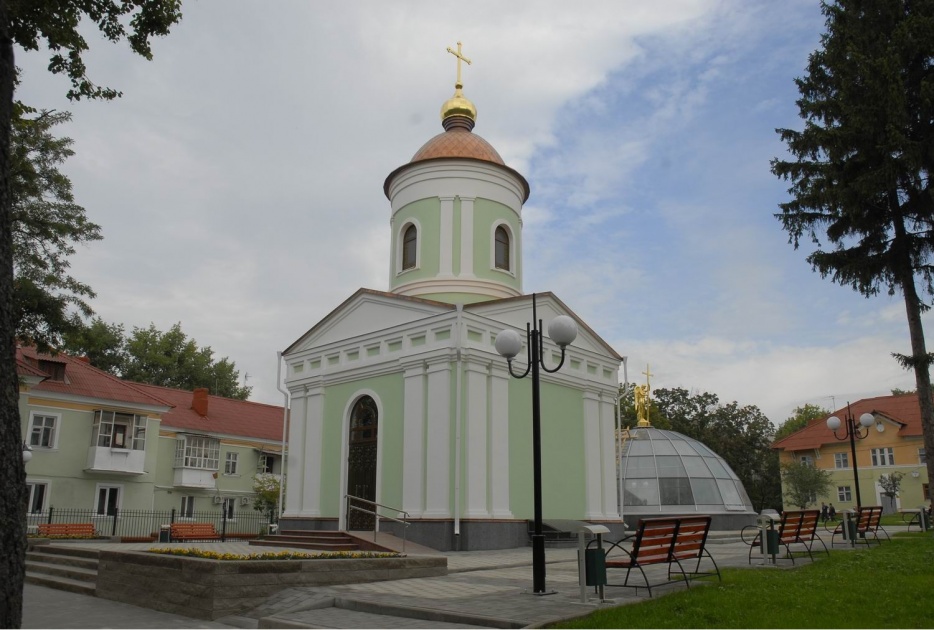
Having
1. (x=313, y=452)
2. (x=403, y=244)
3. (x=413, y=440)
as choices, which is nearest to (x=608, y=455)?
(x=413, y=440)

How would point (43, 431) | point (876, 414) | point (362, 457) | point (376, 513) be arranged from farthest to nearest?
point (876, 414) → point (43, 431) → point (362, 457) → point (376, 513)

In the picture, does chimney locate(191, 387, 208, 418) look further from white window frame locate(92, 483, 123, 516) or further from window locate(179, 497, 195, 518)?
white window frame locate(92, 483, 123, 516)

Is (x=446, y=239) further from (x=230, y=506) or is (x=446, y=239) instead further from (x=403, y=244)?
(x=230, y=506)

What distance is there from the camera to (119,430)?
1246 inches

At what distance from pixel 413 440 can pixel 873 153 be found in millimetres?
13431

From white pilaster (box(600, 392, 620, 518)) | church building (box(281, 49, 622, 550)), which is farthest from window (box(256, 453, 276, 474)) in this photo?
white pilaster (box(600, 392, 620, 518))

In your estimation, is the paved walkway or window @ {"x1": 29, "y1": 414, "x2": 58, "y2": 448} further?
window @ {"x1": 29, "y1": 414, "x2": 58, "y2": 448}

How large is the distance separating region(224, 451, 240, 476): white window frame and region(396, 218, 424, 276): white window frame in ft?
60.2

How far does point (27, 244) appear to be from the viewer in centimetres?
1908

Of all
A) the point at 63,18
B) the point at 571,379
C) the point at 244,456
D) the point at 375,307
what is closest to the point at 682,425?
the point at 244,456

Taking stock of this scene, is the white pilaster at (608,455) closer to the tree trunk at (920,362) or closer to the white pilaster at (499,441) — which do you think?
the white pilaster at (499,441)

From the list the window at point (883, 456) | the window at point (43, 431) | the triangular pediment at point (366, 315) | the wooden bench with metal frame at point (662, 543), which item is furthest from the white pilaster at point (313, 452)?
the window at point (883, 456)

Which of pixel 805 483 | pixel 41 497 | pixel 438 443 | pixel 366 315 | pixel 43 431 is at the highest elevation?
pixel 366 315

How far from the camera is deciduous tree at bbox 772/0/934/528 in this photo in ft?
59.4
